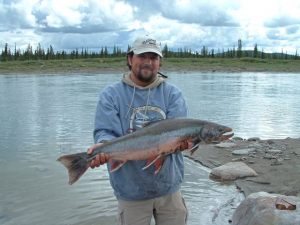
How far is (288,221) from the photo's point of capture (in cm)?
603

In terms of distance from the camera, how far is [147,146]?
4570 mm

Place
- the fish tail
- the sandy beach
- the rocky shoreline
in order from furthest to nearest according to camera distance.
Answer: the sandy beach < the rocky shoreline < the fish tail

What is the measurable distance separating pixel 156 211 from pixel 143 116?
95cm

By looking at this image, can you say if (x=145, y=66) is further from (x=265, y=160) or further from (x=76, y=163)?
(x=265, y=160)

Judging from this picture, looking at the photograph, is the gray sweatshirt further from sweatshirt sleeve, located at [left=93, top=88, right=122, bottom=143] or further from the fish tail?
the fish tail

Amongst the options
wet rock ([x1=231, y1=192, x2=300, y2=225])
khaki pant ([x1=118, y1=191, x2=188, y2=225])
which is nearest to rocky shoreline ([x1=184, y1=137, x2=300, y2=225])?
wet rock ([x1=231, y1=192, x2=300, y2=225])

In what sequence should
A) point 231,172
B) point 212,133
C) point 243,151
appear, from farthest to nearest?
point 243,151
point 231,172
point 212,133

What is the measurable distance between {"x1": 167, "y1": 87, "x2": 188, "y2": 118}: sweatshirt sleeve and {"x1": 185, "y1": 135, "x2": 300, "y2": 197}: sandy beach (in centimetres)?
454

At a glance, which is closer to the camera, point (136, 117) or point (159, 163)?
point (159, 163)

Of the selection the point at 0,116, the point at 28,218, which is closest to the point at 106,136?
the point at 28,218

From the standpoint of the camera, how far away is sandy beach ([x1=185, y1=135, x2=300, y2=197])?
9710mm

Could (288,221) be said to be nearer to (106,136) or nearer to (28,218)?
(106,136)

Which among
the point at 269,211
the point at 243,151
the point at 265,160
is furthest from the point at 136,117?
the point at 243,151

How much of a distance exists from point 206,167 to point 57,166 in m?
3.39
